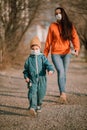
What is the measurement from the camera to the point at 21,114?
786cm

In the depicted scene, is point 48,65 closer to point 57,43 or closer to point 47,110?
point 47,110

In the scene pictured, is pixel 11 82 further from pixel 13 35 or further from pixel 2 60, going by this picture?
pixel 13 35

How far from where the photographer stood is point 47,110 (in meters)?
8.23

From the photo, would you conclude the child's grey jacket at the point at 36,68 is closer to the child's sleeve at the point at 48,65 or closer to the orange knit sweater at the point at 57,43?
the child's sleeve at the point at 48,65

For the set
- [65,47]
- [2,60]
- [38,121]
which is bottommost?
[2,60]

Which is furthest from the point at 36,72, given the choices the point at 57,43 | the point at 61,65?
the point at 57,43

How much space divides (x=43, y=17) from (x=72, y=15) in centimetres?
226

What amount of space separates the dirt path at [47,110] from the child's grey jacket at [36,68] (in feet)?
1.97

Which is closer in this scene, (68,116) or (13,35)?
(68,116)

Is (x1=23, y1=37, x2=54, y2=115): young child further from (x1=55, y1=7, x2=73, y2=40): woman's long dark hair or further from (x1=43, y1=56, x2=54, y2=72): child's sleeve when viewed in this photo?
(x1=55, y1=7, x2=73, y2=40): woman's long dark hair

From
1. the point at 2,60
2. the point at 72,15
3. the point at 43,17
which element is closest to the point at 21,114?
the point at 2,60

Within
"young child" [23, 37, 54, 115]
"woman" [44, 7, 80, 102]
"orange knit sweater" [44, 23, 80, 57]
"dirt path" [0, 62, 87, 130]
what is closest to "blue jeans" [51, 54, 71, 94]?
"woman" [44, 7, 80, 102]

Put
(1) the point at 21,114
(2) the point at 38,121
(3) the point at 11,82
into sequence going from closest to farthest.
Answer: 1. (2) the point at 38,121
2. (1) the point at 21,114
3. (3) the point at 11,82

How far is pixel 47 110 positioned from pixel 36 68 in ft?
2.85
